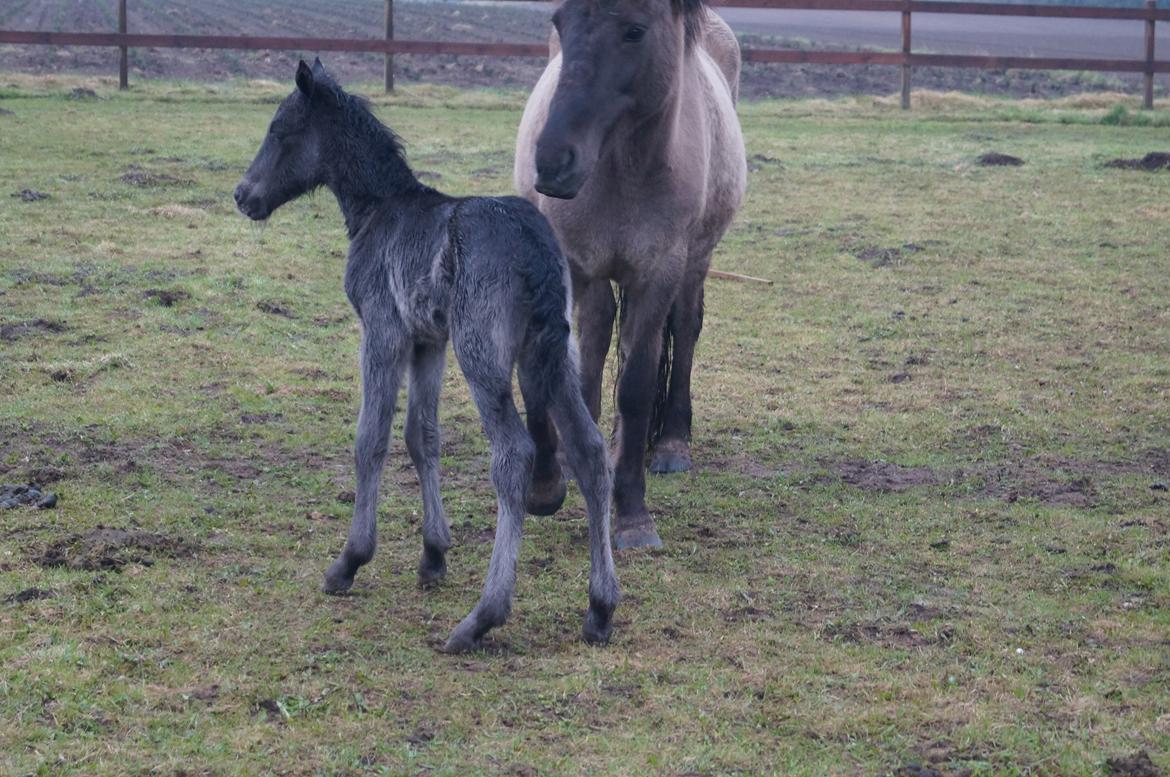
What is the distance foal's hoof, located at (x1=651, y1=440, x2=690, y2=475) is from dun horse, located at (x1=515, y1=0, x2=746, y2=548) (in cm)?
57

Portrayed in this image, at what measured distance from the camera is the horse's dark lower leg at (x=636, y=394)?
5.66m

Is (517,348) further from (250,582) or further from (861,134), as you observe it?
(861,134)

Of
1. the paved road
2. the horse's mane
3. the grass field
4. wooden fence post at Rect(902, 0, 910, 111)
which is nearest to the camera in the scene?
the grass field

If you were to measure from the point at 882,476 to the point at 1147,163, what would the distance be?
Result: 33.6ft

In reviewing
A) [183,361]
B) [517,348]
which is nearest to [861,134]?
[183,361]

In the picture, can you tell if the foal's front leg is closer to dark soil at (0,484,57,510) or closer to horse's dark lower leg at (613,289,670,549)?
horse's dark lower leg at (613,289,670,549)

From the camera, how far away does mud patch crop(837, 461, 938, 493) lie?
6.28 meters

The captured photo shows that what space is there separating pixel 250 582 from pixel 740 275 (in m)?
6.14

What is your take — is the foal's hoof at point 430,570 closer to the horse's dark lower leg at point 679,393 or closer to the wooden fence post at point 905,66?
the horse's dark lower leg at point 679,393

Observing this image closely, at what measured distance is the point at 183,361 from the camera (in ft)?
25.6

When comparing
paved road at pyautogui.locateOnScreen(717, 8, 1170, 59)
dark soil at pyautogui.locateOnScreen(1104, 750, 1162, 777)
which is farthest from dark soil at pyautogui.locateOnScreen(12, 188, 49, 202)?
paved road at pyautogui.locateOnScreen(717, 8, 1170, 59)

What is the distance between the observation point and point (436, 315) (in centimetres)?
464

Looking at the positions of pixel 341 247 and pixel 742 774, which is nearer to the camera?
pixel 742 774

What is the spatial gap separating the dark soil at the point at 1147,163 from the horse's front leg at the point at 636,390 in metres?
11.0
